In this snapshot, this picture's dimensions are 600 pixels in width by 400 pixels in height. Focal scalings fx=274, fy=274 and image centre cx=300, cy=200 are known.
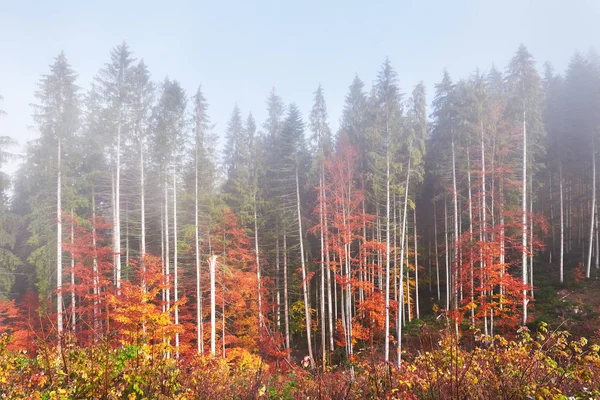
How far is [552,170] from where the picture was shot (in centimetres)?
2225

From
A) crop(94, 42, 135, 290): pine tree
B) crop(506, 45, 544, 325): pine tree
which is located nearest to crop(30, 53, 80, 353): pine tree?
crop(94, 42, 135, 290): pine tree

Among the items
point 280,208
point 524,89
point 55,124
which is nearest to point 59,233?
point 55,124

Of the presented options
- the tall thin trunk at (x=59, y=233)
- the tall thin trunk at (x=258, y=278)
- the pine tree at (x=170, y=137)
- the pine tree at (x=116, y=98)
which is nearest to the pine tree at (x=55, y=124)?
the tall thin trunk at (x=59, y=233)

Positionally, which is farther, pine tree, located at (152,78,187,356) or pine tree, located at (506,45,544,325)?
pine tree, located at (152,78,187,356)

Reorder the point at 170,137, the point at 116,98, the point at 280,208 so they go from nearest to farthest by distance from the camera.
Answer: the point at 116,98 < the point at 170,137 < the point at 280,208

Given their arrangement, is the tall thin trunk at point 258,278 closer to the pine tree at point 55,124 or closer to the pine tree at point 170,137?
the pine tree at point 170,137

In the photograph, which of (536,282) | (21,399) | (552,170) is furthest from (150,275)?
(552,170)

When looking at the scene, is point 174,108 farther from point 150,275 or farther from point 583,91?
point 583,91

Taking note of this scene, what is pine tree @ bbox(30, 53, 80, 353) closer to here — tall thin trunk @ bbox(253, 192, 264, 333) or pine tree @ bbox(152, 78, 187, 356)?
pine tree @ bbox(152, 78, 187, 356)

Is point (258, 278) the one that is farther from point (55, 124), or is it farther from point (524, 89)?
point (524, 89)

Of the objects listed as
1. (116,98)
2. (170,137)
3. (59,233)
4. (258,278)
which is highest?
(116,98)

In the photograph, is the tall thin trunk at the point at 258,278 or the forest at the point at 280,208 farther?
the tall thin trunk at the point at 258,278

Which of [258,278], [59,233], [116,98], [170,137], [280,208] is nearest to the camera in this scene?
[59,233]

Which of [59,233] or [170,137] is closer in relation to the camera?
[59,233]
